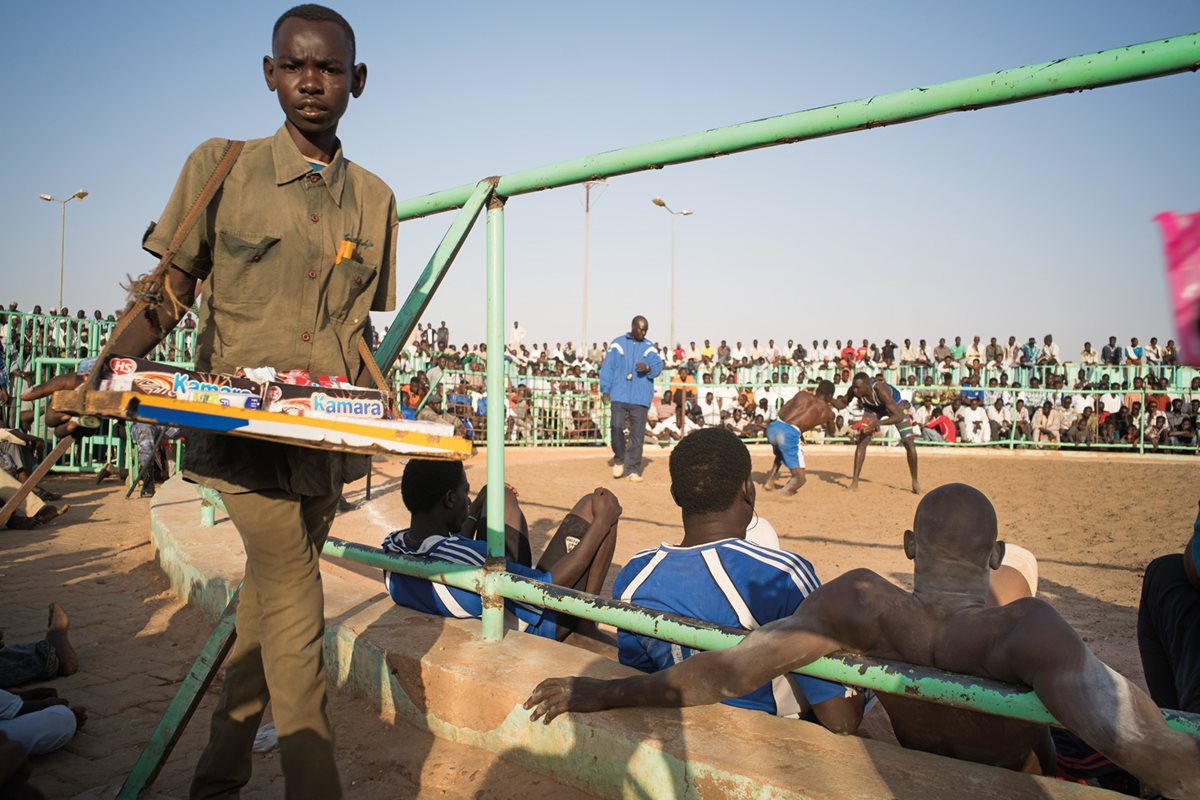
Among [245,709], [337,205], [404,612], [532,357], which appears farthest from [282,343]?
[532,357]

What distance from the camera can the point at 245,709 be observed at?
2.08m

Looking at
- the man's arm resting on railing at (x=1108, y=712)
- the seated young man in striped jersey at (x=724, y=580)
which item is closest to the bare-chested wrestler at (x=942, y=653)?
the man's arm resting on railing at (x=1108, y=712)

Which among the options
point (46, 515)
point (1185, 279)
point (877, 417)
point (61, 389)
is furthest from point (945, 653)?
point (877, 417)

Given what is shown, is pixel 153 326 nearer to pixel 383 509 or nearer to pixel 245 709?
pixel 245 709

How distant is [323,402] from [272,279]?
459 mm

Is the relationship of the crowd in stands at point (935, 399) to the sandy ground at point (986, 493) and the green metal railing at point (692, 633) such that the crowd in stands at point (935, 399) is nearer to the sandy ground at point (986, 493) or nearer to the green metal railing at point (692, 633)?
the sandy ground at point (986, 493)

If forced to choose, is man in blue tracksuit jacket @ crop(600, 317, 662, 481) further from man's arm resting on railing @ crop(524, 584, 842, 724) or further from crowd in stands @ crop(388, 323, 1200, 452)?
man's arm resting on railing @ crop(524, 584, 842, 724)

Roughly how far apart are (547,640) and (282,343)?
138 cm

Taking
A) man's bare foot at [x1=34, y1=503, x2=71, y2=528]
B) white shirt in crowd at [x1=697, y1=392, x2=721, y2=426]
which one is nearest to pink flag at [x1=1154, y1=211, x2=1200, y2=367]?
man's bare foot at [x1=34, y1=503, x2=71, y2=528]

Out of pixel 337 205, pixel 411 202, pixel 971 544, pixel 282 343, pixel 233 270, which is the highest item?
pixel 411 202

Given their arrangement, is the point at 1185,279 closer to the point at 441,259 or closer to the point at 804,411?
the point at 441,259

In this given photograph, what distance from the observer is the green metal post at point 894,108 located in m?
1.74

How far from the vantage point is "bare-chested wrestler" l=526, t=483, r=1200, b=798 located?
1594 mm

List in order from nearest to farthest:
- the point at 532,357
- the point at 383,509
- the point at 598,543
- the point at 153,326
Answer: the point at 153,326 → the point at 598,543 → the point at 383,509 → the point at 532,357
